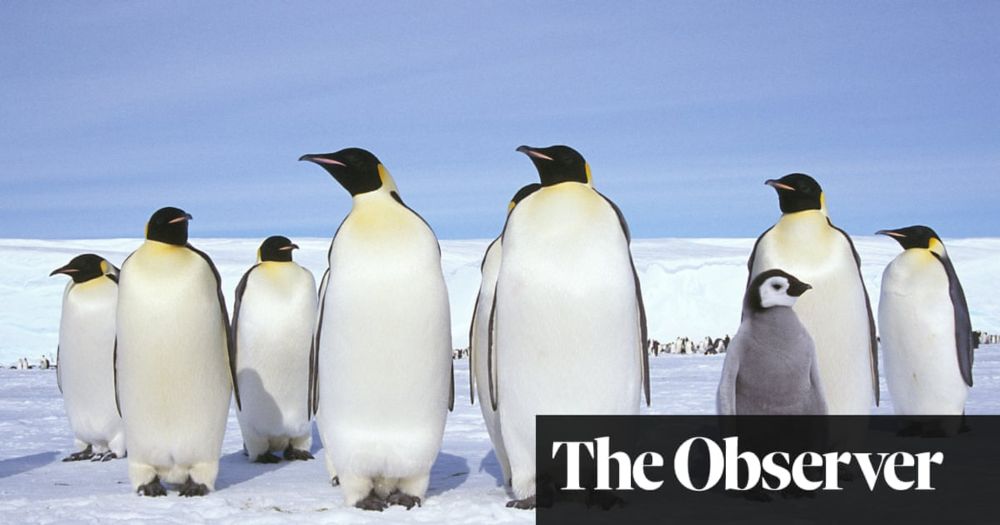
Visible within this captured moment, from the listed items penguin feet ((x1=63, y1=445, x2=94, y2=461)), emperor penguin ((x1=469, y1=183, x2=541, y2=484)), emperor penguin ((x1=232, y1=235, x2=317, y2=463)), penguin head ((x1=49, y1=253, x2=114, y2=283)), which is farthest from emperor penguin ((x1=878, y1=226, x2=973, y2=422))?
penguin feet ((x1=63, y1=445, x2=94, y2=461))

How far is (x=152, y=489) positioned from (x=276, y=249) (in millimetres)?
1994

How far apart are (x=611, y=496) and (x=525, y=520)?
14.8 inches

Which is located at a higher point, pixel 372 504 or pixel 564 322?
pixel 564 322

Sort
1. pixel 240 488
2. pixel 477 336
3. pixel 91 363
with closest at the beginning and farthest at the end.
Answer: pixel 477 336 → pixel 240 488 → pixel 91 363

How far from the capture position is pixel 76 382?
6.38 m

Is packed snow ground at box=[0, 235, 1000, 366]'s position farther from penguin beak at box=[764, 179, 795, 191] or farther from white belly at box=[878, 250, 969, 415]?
penguin beak at box=[764, 179, 795, 191]

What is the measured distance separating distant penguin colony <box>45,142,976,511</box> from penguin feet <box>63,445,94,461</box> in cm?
181

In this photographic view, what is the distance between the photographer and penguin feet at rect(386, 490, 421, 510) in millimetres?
4305

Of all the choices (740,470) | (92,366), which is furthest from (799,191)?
(92,366)

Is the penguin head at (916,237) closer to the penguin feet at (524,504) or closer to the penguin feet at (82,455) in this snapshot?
the penguin feet at (524,504)

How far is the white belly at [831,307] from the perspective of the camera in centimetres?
517

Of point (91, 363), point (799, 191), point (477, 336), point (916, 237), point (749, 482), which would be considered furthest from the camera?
point (916, 237)

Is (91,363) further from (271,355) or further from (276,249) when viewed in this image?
(276,249)

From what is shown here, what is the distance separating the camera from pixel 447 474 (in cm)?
546
